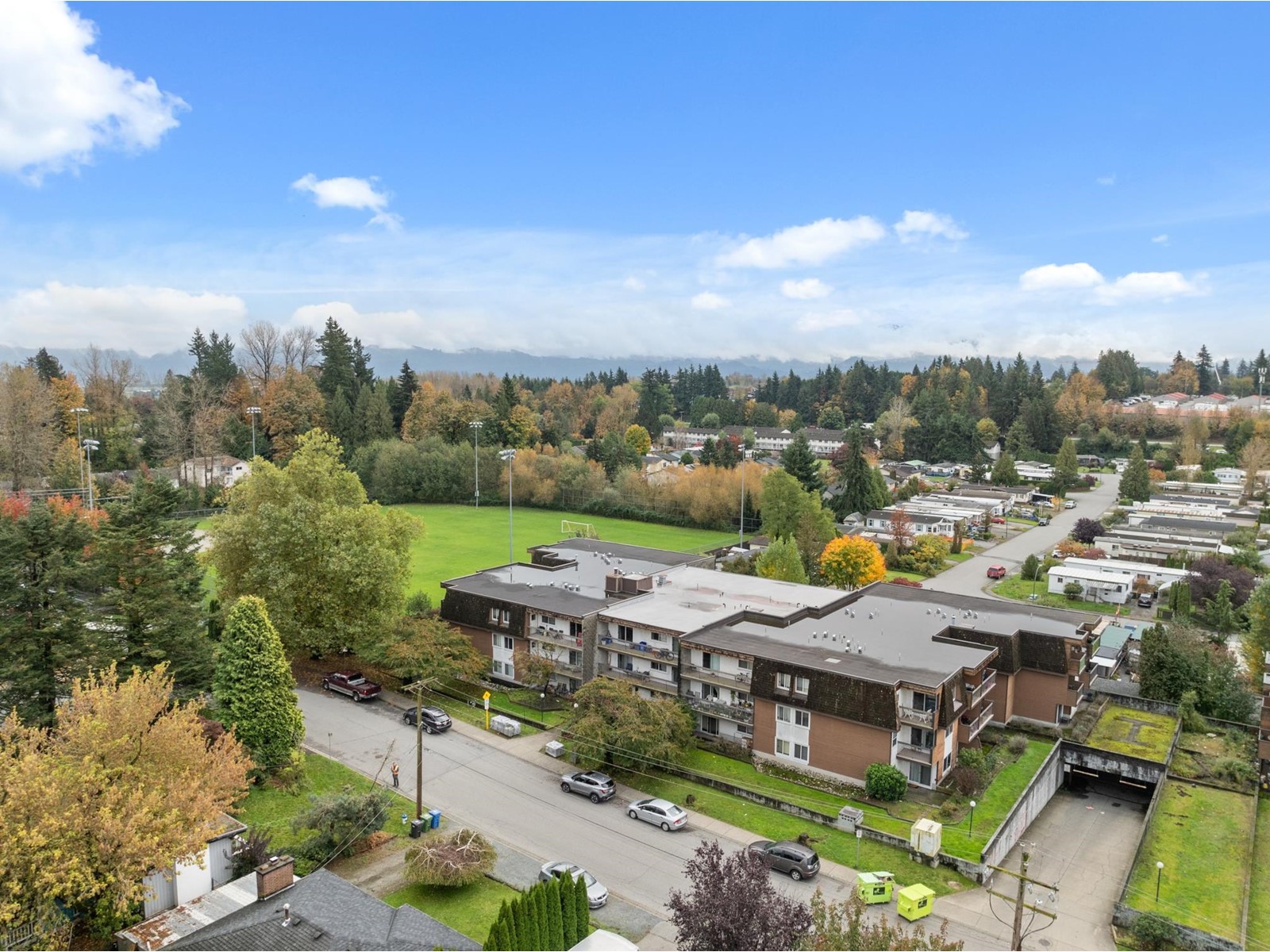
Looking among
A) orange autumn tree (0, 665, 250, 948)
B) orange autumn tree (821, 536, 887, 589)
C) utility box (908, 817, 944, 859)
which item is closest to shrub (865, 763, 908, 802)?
utility box (908, 817, 944, 859)

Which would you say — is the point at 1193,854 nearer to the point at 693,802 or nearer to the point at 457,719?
the point at 693,802

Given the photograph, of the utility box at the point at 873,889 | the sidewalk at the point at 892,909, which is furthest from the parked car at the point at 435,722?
→ the utility box at the point at 873,889

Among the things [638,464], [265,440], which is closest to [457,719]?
[638,464]

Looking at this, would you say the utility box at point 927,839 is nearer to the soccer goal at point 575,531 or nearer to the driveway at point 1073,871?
the driveway at point 1073,871

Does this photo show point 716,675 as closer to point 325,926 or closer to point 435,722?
point 435,722

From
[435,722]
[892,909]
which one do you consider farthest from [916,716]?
[435,722]
